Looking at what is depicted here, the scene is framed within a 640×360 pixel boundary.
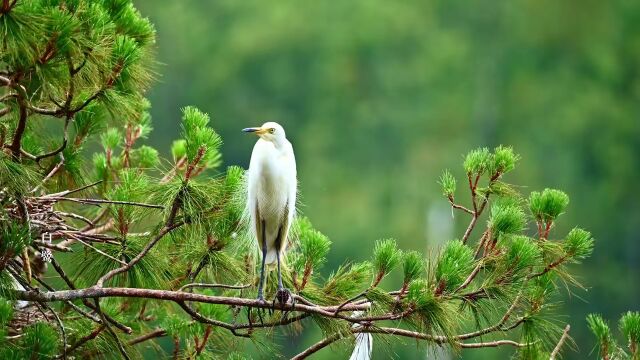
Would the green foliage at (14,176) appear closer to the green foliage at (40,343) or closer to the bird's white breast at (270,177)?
the green foliage at (40,343)

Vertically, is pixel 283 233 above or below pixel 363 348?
above

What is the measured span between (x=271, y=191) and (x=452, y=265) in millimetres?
719

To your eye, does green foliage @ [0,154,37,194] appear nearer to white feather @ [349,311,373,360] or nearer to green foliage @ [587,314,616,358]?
white feather @ [349,311,373,360]

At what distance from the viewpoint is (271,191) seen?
3740 millimetres

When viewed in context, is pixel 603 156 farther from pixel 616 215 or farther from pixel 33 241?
pixel 33 241

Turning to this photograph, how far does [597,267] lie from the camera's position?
18484mm

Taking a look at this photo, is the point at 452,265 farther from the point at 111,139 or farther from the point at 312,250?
the point at 111,139

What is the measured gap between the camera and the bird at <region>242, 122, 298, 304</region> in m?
3.70

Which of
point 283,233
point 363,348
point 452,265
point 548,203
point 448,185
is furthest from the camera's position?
point 283,233

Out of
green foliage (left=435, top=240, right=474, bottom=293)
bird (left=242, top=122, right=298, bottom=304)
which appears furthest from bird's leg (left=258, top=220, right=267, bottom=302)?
green foliage (left=435, top=240, right=474, bottom=293)

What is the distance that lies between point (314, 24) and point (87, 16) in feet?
78.5

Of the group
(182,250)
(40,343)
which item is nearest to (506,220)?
(182,250)

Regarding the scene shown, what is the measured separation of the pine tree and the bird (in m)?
0.05

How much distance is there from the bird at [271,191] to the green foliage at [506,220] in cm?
62
